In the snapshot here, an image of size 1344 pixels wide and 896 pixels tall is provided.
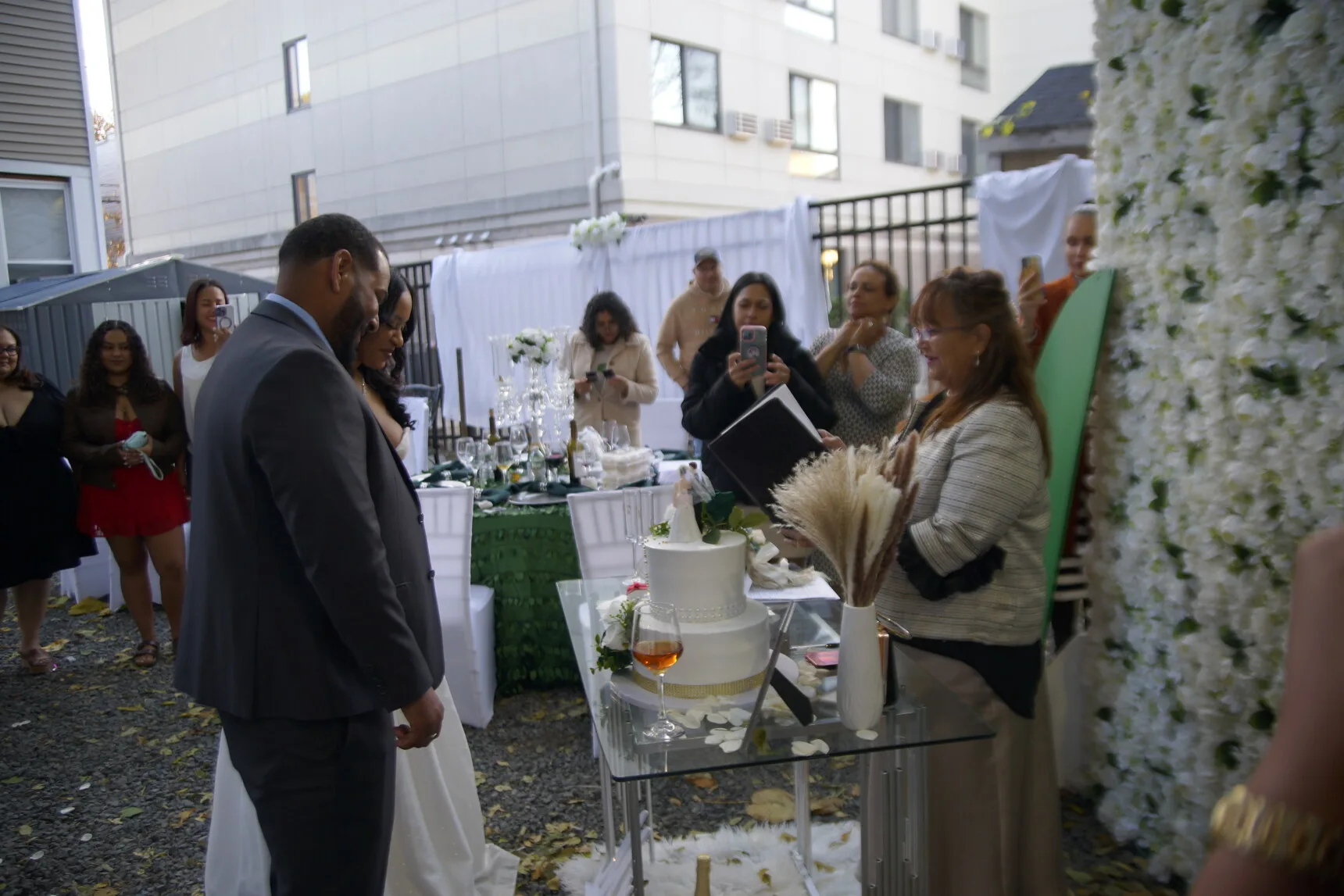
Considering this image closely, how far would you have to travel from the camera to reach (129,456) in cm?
481

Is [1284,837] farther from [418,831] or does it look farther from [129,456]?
[129,456]

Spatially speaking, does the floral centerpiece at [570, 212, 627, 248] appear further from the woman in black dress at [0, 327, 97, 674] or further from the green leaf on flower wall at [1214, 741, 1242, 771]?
the green leaf on flower wall at [1214, 741, 1242, 771]

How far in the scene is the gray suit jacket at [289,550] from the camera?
164 centimetres

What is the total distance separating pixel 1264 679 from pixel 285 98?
16.2 meters

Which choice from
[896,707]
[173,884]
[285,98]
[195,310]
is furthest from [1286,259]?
[285,98]

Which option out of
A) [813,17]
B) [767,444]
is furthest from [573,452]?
[813,17]

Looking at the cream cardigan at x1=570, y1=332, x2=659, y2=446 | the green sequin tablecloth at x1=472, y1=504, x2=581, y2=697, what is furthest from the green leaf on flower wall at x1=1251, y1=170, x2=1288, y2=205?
the cream cardigan at x1=570, y1=332, x2=659, y2=446

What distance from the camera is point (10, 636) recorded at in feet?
19.2

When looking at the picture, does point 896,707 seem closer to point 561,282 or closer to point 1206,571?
point 1206,571

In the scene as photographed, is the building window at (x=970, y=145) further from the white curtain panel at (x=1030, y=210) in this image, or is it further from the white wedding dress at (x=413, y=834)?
the white wedding dress at (x=413, y=834)

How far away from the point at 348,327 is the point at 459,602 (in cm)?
228

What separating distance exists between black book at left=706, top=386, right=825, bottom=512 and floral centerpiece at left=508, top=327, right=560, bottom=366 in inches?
→ 106

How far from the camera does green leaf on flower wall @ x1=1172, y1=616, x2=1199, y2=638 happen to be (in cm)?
259

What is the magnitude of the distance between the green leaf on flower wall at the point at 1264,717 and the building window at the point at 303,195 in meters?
15.3
